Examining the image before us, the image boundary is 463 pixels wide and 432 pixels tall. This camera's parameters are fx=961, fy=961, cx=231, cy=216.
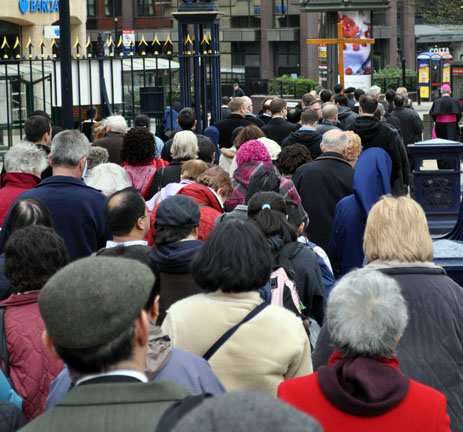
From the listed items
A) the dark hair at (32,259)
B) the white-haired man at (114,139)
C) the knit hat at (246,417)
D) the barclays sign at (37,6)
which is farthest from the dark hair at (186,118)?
the barclays sign at (37,6)

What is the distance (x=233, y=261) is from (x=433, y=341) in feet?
2.92

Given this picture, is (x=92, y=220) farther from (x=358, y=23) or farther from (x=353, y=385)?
(x=358, y=23)

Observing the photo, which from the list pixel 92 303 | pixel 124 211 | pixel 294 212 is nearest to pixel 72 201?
pixel 124 211

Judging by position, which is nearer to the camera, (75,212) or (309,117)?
(75,212)

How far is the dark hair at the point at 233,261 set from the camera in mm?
3967

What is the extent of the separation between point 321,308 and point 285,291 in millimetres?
666

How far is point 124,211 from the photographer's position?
531 centimetres

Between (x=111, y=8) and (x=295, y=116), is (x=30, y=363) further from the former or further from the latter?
(x=111, y=8)

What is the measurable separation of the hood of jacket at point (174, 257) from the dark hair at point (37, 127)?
3.24 meters

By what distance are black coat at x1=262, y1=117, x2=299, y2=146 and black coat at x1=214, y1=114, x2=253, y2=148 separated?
423mm

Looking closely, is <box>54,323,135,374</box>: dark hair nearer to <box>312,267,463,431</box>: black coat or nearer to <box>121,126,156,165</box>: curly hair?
<box>312,267,463,431</box>: black coat

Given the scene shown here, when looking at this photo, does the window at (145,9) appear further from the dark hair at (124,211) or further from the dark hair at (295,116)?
the dark hair at (124,211)

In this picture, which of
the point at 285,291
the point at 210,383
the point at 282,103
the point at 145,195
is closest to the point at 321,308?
the point at 285,291

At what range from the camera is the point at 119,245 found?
5113 mm
